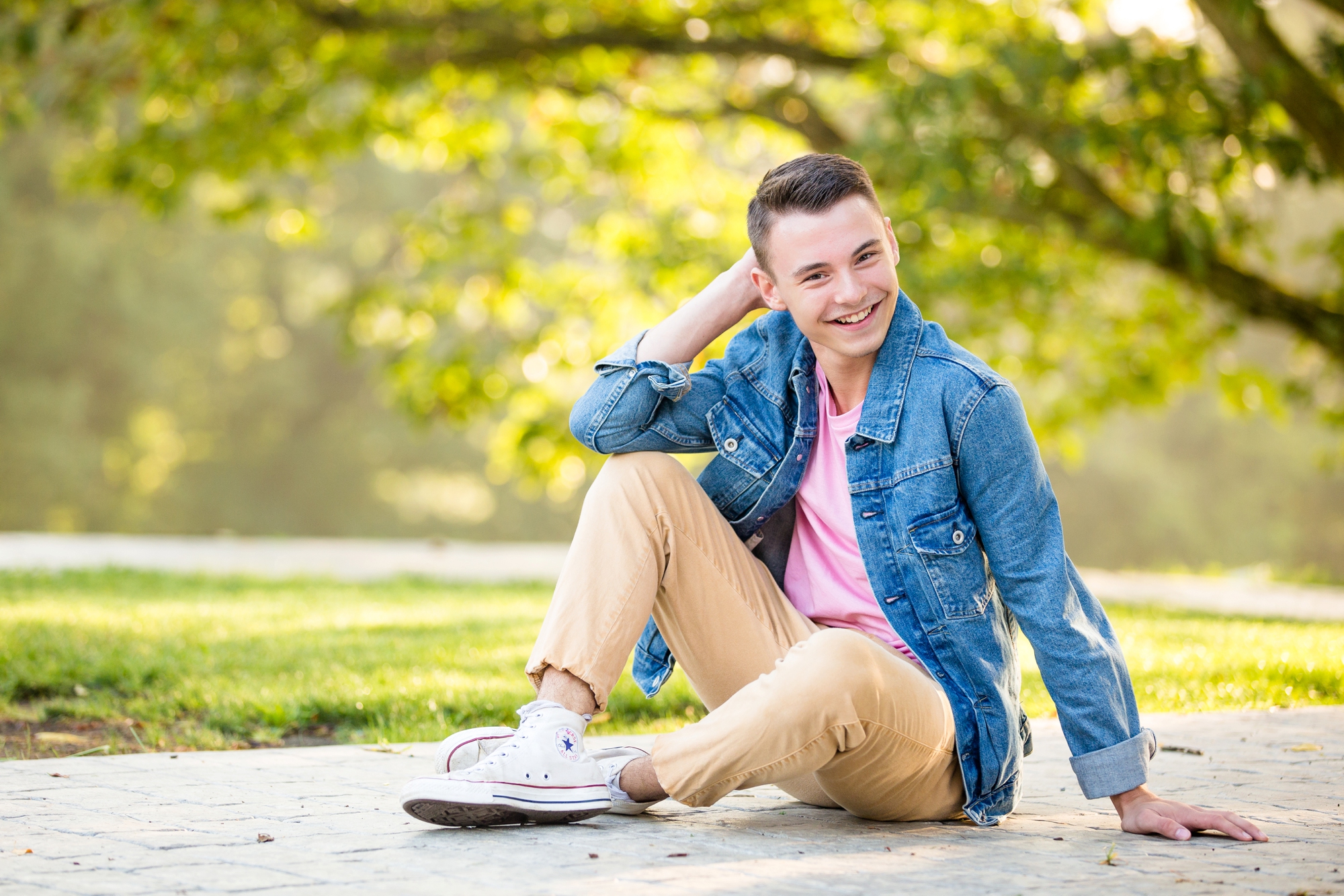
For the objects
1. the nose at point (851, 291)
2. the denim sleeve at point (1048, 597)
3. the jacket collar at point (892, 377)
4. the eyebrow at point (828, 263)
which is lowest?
the denim sleeve at point (1048, 597)

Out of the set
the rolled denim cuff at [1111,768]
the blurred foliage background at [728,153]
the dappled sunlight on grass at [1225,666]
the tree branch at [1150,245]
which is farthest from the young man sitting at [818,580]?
the tree branch at [1150,245]

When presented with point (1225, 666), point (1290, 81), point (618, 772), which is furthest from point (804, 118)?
point (618, 772)

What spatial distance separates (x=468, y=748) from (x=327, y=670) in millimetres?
2550

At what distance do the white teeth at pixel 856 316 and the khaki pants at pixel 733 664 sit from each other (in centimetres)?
47

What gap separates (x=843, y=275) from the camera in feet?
9.00

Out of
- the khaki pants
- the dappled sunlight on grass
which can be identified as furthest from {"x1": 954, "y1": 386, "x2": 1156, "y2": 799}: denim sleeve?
the dappled sunlight on grass

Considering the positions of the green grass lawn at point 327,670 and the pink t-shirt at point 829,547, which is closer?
the pink t-shirt at point 829,547

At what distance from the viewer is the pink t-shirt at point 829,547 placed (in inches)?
112

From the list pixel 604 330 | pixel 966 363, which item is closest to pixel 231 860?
pixel 966 363

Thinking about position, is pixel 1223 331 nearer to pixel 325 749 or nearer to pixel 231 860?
pixel 325 749

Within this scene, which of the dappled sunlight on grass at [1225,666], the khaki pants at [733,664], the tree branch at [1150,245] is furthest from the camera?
the tree branch at [1150,245]

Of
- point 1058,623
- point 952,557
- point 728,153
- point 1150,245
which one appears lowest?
point 1058,623

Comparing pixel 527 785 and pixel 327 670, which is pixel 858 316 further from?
pixel 327 670

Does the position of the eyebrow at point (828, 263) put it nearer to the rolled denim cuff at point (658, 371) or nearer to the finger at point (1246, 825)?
the rolled denim cuff at point (658, 371)
